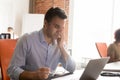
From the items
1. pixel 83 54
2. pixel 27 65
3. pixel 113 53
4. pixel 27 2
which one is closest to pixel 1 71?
pixel 27 65

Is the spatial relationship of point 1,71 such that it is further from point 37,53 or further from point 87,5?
point 87,5

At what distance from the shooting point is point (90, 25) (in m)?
6.81

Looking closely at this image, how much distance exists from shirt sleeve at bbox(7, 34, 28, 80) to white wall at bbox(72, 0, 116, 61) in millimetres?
4855

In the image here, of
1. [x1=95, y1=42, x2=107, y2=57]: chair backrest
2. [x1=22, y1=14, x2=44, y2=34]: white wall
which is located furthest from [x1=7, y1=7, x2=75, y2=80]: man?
[x1=22, y1=14, x2=44, y2=34]: white wall

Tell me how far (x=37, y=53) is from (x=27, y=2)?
5355 mm

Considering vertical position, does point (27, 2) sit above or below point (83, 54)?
above

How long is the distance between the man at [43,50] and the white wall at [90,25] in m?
4.52

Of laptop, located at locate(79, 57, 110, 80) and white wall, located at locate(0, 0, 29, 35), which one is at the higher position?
white wall, located at locate(0, 0, 29, 35)

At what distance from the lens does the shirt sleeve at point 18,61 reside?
6.33 feet

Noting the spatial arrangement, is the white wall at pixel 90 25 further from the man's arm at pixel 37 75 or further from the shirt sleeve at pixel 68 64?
the man's arm at pixel 37 75

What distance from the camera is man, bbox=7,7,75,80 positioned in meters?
1.98

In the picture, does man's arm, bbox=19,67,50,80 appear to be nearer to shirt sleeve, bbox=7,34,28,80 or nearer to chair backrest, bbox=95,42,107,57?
shirt sleeve, bbox=7,34,28,80

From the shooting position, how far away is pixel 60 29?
2.05 metres

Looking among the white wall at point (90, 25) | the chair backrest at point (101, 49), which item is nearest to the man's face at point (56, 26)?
the chair backrest at point (101, 49)
